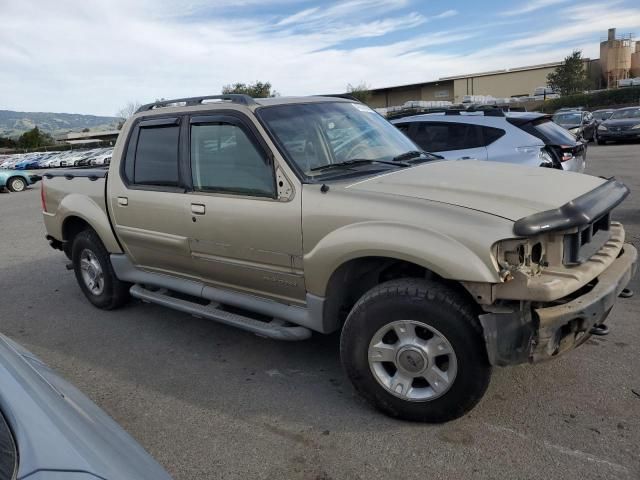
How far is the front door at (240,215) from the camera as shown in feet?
11.7

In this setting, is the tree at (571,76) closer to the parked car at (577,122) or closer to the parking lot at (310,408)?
the parked car at (577,122)

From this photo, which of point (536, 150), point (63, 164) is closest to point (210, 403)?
point (536, 150)

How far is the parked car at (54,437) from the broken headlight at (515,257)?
1.86 metres

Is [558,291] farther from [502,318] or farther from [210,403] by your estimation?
[210,403]

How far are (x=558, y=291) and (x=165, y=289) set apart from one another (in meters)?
3.32

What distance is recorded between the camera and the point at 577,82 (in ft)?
190

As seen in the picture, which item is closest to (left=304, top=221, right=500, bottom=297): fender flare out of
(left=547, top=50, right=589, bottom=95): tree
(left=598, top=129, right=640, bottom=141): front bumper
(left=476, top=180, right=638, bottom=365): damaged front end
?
(left=476, top=180, right=638, bottom=365): damaged front end

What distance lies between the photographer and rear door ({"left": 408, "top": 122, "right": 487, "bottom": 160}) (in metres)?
7.47

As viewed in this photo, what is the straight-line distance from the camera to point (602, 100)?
46.2 meters

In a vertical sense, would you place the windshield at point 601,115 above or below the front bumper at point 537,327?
above

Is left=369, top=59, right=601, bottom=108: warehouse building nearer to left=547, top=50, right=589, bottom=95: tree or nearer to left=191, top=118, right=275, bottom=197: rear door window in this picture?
left=547, top=50, right=589, bottom=95: tree

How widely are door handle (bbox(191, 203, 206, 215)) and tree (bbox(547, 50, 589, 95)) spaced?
2468 inches

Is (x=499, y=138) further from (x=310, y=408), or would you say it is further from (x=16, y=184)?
(x=16, y=184)

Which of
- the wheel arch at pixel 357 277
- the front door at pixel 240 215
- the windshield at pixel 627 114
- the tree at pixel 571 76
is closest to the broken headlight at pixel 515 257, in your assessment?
the wheel arch at pixel 357 277
